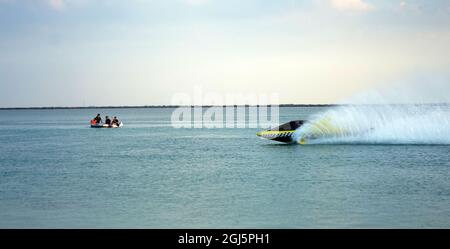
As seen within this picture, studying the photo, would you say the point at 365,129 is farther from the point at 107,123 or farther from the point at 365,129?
the point at 107,123

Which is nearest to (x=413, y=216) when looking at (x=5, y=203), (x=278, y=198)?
(x=278, y=198)

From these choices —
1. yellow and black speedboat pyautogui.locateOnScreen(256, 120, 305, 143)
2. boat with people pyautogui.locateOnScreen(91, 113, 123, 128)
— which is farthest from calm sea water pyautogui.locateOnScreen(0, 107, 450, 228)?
boat with people pyautogui.locateOnScreen(91, 113, 123, 128)

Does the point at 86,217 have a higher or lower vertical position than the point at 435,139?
lower

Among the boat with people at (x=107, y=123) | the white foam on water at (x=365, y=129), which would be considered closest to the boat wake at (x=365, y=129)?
the white foam on water at (x=365, y=129)

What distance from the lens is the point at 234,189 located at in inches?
952

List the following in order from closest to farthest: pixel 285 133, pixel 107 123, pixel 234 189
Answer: pixel 234 189 → pixel 285 133 → pixel 107 123

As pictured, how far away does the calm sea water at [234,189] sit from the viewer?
58.8ft

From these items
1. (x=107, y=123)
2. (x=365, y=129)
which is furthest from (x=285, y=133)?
(x=107, y=123)

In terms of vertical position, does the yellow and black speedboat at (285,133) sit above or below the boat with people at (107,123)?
below

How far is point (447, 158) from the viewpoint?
3500cm

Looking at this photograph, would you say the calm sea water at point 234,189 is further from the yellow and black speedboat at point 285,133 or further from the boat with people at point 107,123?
the boat with people at point 107,123
